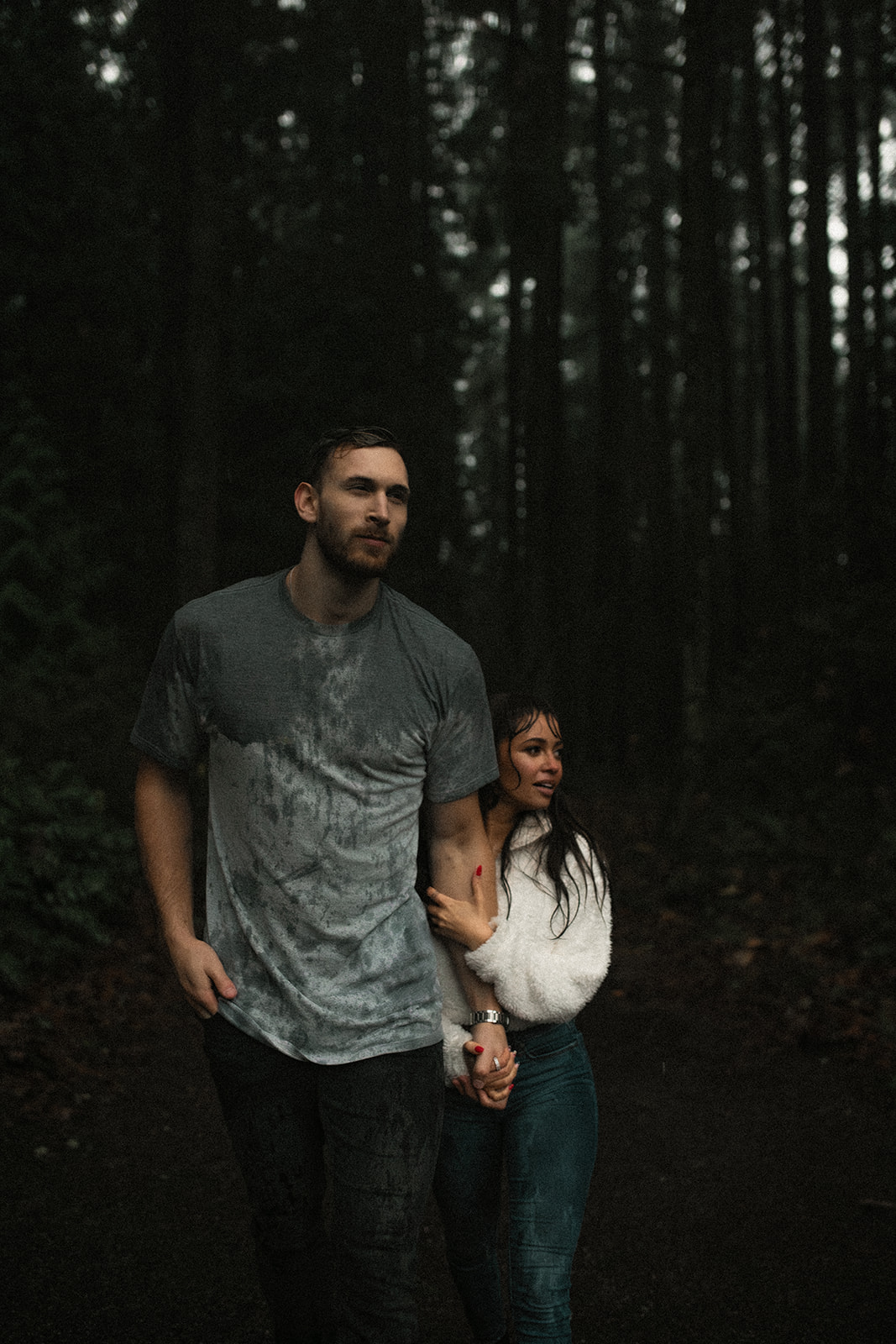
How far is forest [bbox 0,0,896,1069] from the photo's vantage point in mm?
12523

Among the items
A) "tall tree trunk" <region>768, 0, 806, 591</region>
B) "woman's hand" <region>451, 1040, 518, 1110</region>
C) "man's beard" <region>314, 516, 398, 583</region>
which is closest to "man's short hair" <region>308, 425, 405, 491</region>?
"man's beard" <region>314, 516, 398, 583</region>

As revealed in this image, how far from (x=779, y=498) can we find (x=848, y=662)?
28.3ft

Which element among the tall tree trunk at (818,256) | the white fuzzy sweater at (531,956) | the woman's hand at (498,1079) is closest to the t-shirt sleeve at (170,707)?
the white fuzzy sweater at (531,956)

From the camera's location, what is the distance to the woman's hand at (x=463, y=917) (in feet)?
11.6

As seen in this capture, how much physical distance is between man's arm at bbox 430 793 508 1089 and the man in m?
0.01

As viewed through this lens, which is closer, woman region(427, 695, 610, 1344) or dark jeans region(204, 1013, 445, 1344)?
dark jeans region(204, 1013, 445, 1344)

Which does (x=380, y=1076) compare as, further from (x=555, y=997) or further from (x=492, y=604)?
(x=492, y=604)

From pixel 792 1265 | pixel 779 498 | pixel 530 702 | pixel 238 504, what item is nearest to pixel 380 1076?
pixel 530 702

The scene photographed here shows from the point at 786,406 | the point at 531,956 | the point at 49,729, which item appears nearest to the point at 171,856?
the point at 531,956

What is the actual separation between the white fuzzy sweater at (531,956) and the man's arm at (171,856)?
70 centimetres

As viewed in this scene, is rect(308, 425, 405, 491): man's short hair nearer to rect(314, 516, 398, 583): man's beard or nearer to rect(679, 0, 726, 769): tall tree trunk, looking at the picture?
rect(314, 516, 398, 583): man's beard

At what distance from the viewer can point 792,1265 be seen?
16.5 feet

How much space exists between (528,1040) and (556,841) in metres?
0.59

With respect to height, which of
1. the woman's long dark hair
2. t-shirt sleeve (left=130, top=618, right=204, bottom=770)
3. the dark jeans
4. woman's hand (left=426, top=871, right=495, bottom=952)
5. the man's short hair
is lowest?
the dark jeans
